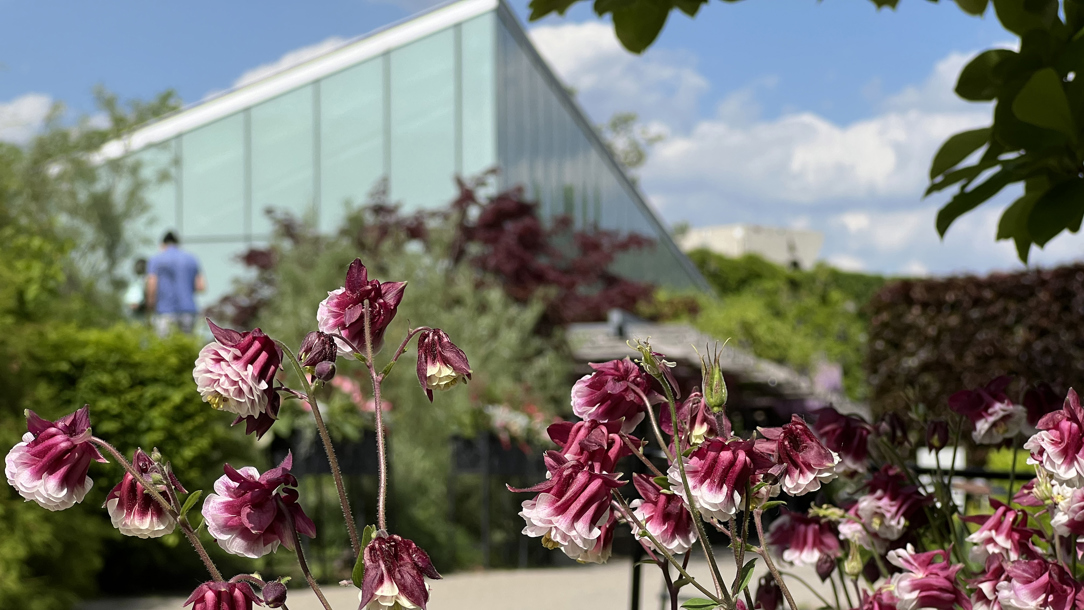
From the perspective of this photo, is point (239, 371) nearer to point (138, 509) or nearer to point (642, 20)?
point (138, 509)

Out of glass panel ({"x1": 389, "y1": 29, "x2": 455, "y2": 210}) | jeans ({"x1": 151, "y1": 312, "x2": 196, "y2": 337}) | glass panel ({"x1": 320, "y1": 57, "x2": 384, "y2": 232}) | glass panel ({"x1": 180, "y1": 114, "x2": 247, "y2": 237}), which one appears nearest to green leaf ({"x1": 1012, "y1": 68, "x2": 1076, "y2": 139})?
jeans ({"x1": 151, "y1": 312, "x2": 196, "y2": 337})

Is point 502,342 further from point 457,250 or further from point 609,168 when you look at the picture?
point 609,168

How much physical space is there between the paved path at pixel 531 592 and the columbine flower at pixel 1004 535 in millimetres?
3514

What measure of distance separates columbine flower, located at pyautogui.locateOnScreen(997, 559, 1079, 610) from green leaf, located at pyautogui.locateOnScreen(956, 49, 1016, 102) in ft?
2.51

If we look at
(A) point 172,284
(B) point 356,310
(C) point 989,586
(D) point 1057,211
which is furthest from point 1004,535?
(A) point 172,284

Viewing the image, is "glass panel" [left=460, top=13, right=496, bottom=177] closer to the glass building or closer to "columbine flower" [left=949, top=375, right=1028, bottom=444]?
the glass building

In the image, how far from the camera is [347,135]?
42.2 feet

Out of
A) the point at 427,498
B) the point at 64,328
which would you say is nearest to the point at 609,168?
the point at 427,498

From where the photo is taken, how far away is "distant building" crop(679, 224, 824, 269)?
52719 millimetres

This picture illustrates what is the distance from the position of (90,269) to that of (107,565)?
768 cm

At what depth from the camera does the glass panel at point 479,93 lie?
12328 millimetres

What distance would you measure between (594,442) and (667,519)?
0.11 meters

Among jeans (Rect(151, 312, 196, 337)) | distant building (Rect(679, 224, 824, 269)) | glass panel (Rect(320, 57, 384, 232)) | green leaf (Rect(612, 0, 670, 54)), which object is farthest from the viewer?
distant building (Rect(679, 224, 824, 269))

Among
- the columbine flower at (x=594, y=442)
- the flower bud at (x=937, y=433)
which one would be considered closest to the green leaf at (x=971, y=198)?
the flower bud at (x=937, y=433)
